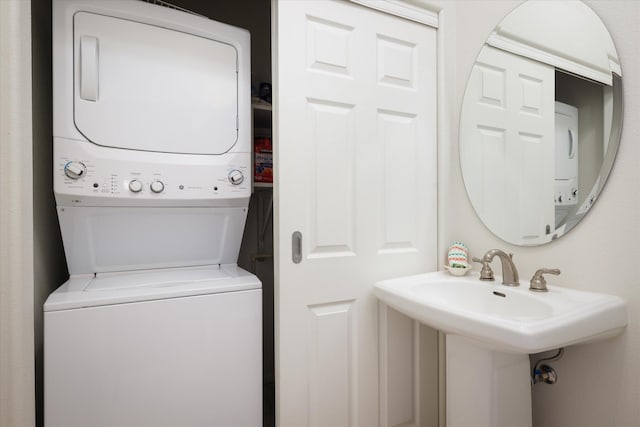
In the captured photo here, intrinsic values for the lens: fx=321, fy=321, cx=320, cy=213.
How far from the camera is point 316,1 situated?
1.35 metres

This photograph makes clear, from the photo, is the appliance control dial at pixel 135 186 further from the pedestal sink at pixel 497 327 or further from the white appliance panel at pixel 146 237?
the pedestal sink at pixel 497 327

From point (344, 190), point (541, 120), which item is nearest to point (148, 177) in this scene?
point (344, 190)

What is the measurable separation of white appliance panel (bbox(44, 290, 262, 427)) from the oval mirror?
1.19 meters

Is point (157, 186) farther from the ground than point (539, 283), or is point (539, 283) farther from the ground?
point (157, 186)

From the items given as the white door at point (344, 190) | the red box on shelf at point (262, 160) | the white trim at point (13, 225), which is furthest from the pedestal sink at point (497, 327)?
the white trim at point (13, 225)

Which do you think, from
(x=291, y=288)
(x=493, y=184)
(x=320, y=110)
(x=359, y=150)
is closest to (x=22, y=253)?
(x=291, y=288)

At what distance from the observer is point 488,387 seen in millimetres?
1134

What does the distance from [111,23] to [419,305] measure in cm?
155

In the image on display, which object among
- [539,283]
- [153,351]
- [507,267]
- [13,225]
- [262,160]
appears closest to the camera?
[13,225]

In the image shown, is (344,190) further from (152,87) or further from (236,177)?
(152,87)

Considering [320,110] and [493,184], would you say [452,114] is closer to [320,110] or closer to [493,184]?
[493,184]

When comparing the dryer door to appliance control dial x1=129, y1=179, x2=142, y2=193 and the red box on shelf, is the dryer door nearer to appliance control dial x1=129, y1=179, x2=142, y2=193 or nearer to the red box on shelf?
appliance control dial x1=129, y1=179, x2=142, y2=193

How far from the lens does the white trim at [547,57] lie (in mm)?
1161

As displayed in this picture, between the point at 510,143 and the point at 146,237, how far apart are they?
164 centimetres
